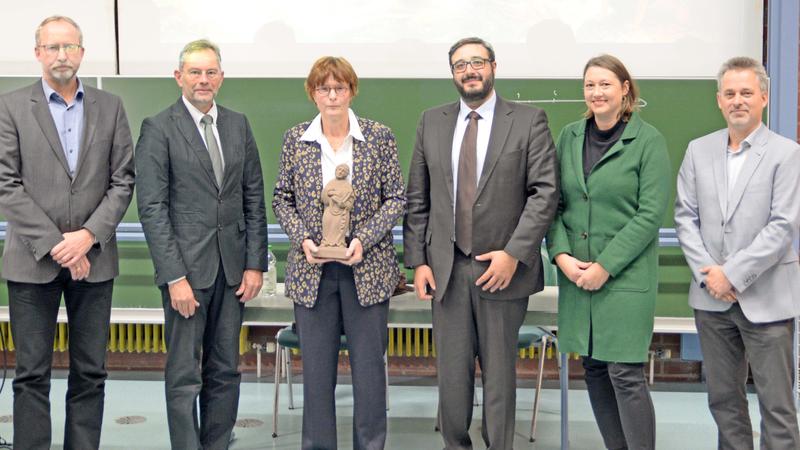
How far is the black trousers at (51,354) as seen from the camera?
10.0 feet

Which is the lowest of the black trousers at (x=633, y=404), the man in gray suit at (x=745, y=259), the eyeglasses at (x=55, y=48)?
the black trousers at (x=633, y=404)

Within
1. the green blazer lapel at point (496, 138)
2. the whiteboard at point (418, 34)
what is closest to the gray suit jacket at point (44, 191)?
the green blazer lapel at point (496, 138)

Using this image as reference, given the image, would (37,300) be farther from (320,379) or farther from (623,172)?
(623,172)

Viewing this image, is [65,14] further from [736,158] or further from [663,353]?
[663,353]

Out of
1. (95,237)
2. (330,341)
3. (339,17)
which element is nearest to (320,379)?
(330,341)

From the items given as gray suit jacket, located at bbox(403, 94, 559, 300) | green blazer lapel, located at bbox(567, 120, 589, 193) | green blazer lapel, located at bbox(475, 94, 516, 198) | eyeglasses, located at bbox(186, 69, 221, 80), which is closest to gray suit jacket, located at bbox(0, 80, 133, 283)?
eyeglasses, located at bbox(186, 69, 221, 80)

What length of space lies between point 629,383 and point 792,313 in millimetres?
602

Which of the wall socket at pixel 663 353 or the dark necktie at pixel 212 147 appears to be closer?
the dark necktie at pixel 212 147

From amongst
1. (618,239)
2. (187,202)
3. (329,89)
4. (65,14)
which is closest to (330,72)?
(329,89)

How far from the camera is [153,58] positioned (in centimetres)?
497

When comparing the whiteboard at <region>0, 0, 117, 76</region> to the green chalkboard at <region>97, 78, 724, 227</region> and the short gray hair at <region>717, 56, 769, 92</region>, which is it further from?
the short gray hair at <region>717, 56, 769, 92</region>

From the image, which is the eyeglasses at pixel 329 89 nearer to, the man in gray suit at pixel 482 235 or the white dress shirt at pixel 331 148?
the white dress shirt at pixel 331 148

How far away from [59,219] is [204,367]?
79 cm

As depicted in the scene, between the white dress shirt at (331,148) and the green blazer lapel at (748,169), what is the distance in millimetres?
1344
